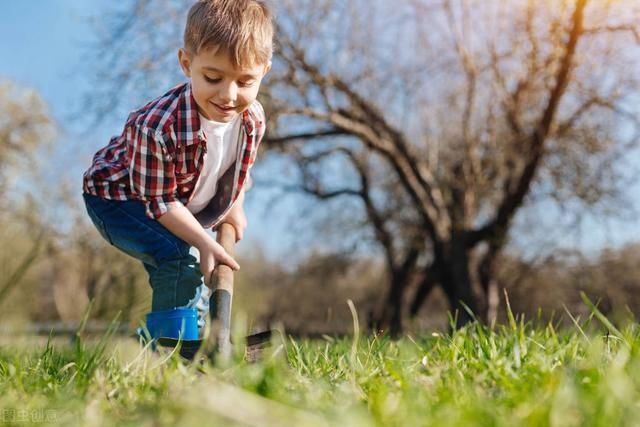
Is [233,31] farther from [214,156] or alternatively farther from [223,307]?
[223,307]

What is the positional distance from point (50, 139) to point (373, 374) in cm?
2253

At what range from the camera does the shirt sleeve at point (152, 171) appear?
2527 mm

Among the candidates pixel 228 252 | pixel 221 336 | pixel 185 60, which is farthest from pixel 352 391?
pixel 185 60

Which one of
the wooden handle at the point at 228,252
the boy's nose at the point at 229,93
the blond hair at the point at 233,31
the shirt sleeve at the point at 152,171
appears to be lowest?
the wooden handle at the point at 228,252

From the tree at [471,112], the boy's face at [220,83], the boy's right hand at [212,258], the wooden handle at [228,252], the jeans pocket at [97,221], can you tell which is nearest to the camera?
the wooden handle at [228,252]

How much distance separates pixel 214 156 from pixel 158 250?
44cm

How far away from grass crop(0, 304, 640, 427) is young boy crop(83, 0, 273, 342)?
0.79 meters

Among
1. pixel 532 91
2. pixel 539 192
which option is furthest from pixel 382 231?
pixel 532 91

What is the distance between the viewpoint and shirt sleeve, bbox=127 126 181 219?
2.53m

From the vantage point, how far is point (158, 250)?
274cm

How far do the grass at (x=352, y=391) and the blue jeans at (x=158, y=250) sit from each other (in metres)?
0.79

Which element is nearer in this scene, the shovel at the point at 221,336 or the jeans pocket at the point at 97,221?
the shovel at the point at 221,336

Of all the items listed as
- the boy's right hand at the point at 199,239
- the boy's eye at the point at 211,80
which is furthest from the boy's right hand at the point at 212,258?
the boy's eye at the point at 211,80

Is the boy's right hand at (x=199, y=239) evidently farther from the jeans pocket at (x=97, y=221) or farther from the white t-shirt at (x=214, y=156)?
the jeans pocket at (x=97, y=221)
